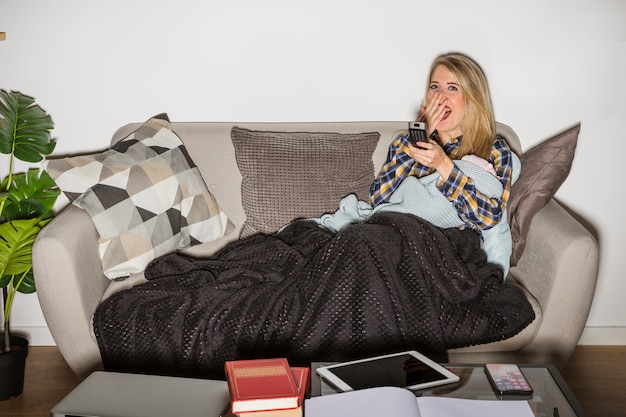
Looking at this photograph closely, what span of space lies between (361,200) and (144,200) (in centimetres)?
77

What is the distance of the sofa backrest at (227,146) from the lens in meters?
2.72

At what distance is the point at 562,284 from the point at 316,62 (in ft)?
4.10

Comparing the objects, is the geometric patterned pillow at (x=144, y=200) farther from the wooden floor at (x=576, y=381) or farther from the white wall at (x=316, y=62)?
the wooden floor at (x=576, y=381)

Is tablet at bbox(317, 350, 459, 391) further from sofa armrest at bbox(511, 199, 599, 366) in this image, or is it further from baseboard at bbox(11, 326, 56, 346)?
baseboard at bbox(11, 326, 56, 346)

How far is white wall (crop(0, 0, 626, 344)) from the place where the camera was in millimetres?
2783

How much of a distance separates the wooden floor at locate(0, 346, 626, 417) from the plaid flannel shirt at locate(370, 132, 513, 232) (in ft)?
2.21

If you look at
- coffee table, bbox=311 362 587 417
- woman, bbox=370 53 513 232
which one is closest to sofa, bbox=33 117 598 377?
woman, bbox=370 53 513 232

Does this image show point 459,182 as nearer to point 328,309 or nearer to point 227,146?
point 328,309

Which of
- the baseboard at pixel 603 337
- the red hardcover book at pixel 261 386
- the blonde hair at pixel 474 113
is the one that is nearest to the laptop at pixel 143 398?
the red hardcover book at pixel 261 386

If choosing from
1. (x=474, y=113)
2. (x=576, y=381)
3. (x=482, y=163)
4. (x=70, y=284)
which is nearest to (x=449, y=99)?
(x=474, y=113)

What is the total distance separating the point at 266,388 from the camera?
1.43 m

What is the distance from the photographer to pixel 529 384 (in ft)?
5.10

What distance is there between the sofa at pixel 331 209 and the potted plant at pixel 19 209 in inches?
7.3

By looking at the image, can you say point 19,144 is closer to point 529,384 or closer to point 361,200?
point 361,200
